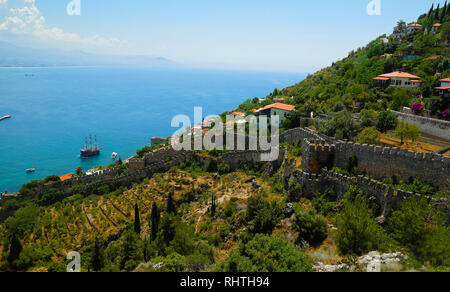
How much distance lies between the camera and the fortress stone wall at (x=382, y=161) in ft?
40.6

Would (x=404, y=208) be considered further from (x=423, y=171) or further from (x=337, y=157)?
(x=337, y=157)

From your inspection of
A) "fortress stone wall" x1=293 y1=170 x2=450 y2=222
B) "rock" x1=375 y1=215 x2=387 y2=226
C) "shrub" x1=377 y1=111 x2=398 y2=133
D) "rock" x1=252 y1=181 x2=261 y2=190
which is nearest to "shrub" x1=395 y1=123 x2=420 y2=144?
"shrub" x1=377 y1=111 x2=398 y2=133

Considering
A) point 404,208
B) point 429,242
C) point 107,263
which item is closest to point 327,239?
point 404,208

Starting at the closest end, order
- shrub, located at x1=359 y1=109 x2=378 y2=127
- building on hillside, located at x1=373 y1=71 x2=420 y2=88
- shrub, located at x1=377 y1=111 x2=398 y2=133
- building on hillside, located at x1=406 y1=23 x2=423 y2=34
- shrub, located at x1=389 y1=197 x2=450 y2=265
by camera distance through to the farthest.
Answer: shrub, located at x1=389 y1=197 x2=450 y2=265
shrub, located at x1=377 y1=111 x2=398 y2=133
shrub, located at x1=359 y1=109 x2=378 y2=127
building on hillside, located at x1=373 y1=71 x2=420 y2=88
building on hillside, located at x1=406 y1=23 x2=423 y2=34

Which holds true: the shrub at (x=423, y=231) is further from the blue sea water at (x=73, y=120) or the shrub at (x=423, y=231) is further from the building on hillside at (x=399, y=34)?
the building on hillside at (x=399, y=34)

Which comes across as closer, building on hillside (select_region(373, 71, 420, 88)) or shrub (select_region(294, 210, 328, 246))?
shrub (select_region(294, 210, 328, 246))

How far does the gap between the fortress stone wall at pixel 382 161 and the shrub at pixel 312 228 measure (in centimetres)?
392

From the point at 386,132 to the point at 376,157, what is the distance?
6.18 m

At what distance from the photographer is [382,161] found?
562 inches

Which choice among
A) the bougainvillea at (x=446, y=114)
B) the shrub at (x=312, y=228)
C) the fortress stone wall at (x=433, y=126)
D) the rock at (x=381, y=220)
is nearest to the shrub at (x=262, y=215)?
the shrub at (x=312, y=228)

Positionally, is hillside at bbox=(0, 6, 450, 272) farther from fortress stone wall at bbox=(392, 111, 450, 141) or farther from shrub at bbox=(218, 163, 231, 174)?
fortress stone wall at bbox=(392, 111, 450, 141)

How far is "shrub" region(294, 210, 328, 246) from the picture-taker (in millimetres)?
12648

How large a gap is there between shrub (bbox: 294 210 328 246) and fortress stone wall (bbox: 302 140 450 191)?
3.92 m

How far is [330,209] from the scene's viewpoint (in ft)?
46.5
